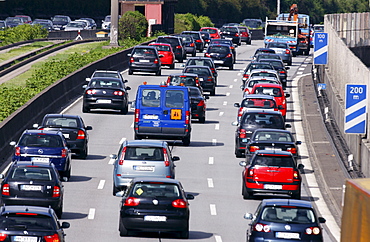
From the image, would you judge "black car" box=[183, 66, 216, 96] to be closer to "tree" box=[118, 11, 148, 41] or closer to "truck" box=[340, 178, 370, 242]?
"tree" box=[118, 11, 148, 41]

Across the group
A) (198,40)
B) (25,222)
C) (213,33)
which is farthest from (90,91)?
(213,33)

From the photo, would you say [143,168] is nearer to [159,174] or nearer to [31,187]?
[159,174]

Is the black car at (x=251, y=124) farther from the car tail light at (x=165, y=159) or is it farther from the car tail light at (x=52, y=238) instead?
the car tail light at (x=52, y=238)

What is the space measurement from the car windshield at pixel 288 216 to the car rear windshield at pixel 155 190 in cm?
249

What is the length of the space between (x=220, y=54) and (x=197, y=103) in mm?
23283

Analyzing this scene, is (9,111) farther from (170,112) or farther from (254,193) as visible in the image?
(254,193)

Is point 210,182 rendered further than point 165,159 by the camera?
Yes

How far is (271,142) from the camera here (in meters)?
29.3

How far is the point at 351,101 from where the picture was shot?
2500cm

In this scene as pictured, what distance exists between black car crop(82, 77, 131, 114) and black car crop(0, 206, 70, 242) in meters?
24.2

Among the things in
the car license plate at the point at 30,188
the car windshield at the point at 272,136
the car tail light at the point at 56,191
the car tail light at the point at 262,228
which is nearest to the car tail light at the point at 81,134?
the car windshield at the point at 272,136

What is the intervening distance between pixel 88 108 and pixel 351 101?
18.8 m

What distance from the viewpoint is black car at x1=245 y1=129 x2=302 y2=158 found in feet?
95.6

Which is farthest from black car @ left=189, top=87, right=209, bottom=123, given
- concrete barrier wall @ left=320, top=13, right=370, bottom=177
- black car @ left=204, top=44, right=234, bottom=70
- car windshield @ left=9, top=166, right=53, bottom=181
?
black car @ left=204, top=44, right=234, bottom=70
